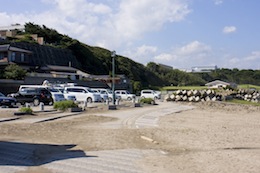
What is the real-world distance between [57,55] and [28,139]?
65649mm

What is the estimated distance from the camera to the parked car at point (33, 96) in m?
31.5

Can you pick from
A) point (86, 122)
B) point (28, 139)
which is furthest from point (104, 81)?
point (28, 139)

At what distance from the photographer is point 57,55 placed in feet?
253

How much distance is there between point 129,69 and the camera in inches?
3863

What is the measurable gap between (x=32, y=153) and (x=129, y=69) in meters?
88.0

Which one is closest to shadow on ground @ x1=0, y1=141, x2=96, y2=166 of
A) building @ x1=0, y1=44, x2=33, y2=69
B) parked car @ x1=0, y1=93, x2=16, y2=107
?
parked car @ x1=0, y1=93, x2=16, y2=107

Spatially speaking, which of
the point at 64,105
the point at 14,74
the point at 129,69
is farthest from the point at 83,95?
the point at 129,69

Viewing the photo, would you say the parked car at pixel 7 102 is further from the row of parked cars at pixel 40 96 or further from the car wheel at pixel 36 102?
the car wheel at pixel 36 102

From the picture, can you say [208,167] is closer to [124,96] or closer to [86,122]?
[86,122]

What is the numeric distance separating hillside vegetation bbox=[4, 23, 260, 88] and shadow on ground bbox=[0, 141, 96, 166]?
61.7 m

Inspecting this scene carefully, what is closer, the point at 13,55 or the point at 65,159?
the point at 65,159

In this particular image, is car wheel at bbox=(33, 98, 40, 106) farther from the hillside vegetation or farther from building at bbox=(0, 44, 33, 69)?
the hillside vegetation

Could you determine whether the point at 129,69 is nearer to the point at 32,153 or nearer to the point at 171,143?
the point at 171,143

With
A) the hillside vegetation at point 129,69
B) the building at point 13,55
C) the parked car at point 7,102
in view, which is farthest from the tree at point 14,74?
the hillside vegetation at point 129,69
